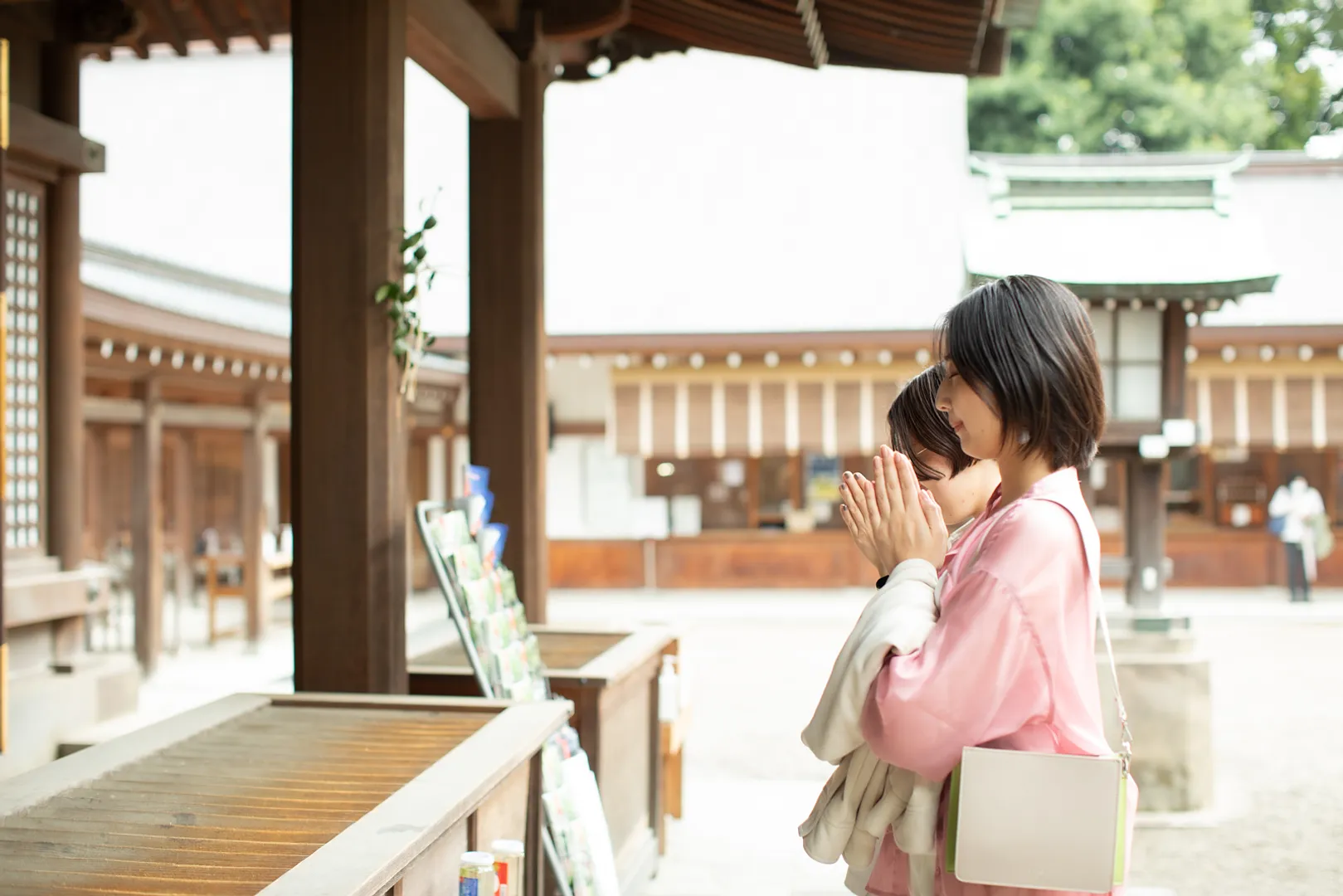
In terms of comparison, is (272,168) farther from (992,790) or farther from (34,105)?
(992,790)

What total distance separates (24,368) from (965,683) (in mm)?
5800

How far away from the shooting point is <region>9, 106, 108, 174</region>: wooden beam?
5.72 meters

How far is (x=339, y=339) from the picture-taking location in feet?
10.7

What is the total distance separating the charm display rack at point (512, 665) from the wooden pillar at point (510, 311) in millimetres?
907

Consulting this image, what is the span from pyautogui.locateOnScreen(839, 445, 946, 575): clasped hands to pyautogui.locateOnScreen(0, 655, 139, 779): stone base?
4684 mm

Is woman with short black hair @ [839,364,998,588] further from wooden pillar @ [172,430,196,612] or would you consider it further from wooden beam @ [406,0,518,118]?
wooden pillar @ [172,430,196,612]

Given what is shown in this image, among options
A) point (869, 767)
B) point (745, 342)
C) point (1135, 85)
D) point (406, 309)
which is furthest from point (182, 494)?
point (1135, 85)

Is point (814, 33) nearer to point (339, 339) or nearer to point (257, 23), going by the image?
point (339, 339)

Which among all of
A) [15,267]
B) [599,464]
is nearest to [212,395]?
[599,464]

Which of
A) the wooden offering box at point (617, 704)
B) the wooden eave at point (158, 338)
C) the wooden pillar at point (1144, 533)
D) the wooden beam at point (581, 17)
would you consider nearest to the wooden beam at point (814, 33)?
the wooden beam at point (581, 17)

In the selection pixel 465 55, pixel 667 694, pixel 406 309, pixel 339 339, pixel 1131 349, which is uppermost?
pixel 465 55

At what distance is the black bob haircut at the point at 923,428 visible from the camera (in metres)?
→ 1.98

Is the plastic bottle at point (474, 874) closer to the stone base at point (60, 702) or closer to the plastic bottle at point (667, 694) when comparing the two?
the plastic bottle at point (667, 694)

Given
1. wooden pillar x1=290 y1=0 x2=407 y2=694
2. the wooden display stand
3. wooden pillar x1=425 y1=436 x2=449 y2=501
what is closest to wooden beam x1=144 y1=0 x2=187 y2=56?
wooden pillar x1=290 y1=0 x2=407 y2=694
